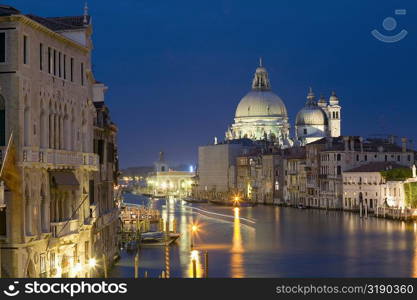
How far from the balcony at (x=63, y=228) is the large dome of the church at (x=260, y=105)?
81.9 metres

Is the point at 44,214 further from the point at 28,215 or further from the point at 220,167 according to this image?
the point at 220,167

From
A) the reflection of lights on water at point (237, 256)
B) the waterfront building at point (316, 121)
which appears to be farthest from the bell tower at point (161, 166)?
the reflection of lights on water at point (237, 256)

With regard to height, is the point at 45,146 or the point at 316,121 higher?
the point at 316,121

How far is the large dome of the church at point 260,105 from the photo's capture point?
96500 mm

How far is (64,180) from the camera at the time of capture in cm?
1388

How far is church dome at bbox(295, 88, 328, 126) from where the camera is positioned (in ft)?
287

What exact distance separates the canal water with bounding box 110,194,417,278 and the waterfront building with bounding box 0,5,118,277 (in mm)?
5754

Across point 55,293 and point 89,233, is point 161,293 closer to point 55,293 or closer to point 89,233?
point 55,293

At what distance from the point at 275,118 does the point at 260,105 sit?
1909 mm

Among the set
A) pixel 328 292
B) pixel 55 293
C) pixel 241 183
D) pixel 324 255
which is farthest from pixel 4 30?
pixel 241 183

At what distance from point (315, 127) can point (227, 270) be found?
6392 cm

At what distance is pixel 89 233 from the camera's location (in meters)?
16.3

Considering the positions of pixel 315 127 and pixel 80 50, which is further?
pixel 315 127

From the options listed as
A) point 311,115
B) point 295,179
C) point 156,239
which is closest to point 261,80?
point 311,115
